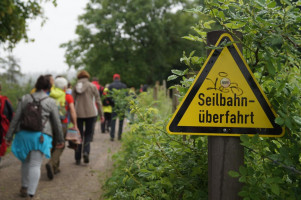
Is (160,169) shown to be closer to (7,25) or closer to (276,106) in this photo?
(276,106)

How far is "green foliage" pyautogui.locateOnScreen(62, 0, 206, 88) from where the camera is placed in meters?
36.5

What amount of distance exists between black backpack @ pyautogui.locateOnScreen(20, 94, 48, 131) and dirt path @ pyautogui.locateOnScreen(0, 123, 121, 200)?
1046mm

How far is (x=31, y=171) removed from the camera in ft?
17.0

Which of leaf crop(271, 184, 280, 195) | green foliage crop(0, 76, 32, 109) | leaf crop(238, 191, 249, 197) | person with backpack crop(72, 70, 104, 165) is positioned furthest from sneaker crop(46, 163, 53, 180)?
green foliage crop(0, 76, 32, 109)

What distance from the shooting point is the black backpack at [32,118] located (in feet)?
16.9

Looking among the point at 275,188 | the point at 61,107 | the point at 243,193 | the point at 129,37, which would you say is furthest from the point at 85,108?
the point at 129,37

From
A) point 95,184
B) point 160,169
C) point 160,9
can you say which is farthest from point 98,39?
point 160,169

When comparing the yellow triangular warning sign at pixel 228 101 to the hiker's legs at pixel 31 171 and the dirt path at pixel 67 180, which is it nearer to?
the dirt path at pixel 67 180

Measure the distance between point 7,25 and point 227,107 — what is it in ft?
22.7

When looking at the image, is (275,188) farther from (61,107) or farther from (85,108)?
(85,108)

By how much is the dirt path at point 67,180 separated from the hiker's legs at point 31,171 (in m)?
0.28

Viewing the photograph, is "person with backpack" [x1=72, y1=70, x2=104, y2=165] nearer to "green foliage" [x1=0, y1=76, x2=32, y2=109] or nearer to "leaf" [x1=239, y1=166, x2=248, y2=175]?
"leaf" [x1=239, y1=166, x2=248, y2=175]

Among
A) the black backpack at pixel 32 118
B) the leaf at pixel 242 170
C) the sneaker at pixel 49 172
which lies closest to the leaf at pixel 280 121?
the leaf at pixel 242 170

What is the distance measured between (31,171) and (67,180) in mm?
1333
